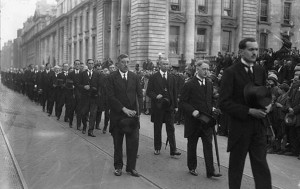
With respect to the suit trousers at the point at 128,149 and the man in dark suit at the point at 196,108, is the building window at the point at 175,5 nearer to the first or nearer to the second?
the man in dark suit at the point at 196,108

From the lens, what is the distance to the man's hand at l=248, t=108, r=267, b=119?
4656 millimetres

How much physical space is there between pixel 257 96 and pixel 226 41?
3275 cm

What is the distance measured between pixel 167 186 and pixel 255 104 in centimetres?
224

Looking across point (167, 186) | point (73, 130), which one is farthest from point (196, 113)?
point (73, 130)

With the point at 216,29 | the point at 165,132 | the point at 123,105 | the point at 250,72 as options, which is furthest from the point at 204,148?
the point at 216,29

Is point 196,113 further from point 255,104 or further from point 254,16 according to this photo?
point 254,16

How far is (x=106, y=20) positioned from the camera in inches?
1634

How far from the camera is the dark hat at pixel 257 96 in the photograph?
15.2 ft

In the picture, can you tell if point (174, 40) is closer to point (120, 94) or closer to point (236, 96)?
point (120, 94)

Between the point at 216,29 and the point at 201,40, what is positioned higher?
the point at 216,29

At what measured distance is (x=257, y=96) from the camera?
15.2 feet

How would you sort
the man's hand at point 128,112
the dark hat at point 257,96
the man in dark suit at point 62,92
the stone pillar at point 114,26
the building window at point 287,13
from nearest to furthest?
1. the dark hat at point 257,96
2. the man's hand at point 128,112
3. the man in dark suit at point 62,92
4. the stone pillar at point 114,26
5. the building window at point 287,13

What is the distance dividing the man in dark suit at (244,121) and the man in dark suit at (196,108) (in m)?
1.92

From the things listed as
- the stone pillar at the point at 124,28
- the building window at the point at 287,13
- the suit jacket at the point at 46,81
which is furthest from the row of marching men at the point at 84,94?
the building window at the point at 287,13
